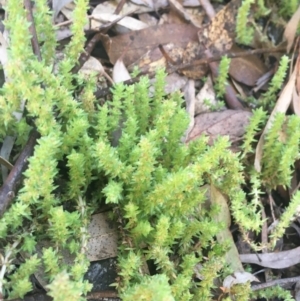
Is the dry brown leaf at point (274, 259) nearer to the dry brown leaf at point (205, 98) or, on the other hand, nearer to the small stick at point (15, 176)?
the dry brown leaf at point (205, 98)

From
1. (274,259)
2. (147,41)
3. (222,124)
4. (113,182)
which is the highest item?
(147,41)

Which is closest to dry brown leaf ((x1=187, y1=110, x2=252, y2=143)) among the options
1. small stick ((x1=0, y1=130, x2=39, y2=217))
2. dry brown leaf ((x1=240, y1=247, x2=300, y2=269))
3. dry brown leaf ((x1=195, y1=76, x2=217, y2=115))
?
dry brown leaf ((x1=195, y1=76, x2=217, y2=115))

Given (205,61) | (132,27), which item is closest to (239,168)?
(205,61)

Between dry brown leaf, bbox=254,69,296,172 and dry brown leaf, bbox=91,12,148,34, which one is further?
dry brown leaf, bbox=91,12,148,34

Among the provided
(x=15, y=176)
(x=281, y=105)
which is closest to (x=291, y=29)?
(x=281, y=105)

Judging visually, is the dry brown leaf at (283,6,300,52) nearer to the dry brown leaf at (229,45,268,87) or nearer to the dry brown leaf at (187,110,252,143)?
the dry brown leaf at (229,45,268,87)

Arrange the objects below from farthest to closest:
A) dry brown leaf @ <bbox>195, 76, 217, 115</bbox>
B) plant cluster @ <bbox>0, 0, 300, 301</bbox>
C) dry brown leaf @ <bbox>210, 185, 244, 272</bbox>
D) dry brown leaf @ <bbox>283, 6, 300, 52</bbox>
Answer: dry brown leaf @ <bbox>283, 6, 300, 52</bbox>, dry brown leaf @ <bbox>195, 76, 217, 115</bbox>, dry brown leaf @ <bbox>210, 185, 244, 272</bbox>, plant cluster @ <bbox>0, 0, 300, 301</bbox>

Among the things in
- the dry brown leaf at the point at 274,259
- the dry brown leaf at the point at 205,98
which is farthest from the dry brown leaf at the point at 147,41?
the dry brown leaf at the point at 274,259

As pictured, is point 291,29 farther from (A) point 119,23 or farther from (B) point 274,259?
(B) point 274,259
